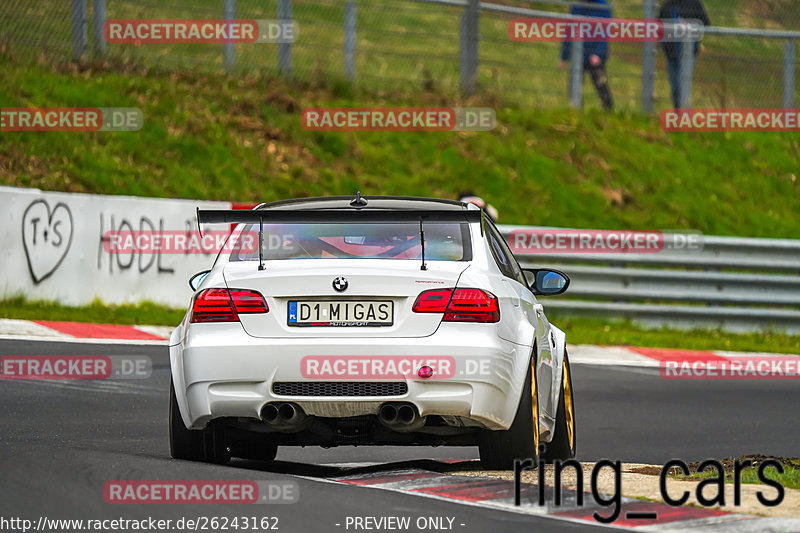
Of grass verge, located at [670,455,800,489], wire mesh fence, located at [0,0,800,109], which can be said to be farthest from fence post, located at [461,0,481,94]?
grass verge, located at [670,455,800,489]

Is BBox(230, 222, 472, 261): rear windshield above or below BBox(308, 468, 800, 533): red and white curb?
above

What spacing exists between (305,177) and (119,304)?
5440mm

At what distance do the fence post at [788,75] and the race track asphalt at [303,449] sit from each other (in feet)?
38.1

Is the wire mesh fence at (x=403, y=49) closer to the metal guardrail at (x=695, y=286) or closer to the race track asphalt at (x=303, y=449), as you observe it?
the metal guardrail at (x=695, y=286)

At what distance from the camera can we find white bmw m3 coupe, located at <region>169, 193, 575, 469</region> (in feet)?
23.1

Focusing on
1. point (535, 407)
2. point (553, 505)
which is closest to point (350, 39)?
point (535, 407)

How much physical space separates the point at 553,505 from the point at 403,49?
1806 centimetres

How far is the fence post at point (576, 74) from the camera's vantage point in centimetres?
2434

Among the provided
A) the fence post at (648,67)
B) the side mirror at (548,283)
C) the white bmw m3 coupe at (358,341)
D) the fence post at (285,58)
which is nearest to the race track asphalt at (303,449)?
the white bmw m3 coupe at (358,341)

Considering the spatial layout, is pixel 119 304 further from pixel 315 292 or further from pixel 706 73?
pixel 706 73

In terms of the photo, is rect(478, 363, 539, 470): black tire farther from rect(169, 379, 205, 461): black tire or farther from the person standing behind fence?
the person standing behind fence

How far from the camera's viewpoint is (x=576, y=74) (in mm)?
25000

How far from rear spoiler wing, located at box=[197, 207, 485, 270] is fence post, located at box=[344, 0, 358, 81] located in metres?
15.8

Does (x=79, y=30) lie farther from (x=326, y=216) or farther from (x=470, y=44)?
(x=326, y=216)
